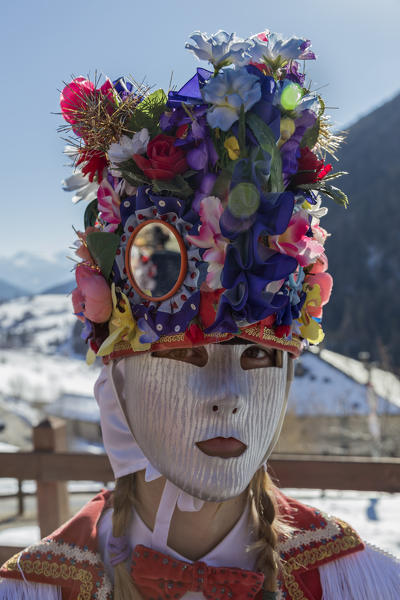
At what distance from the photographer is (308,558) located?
1485 mm

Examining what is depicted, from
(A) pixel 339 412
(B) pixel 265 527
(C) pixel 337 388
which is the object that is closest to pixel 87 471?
(B) pixel 265 527

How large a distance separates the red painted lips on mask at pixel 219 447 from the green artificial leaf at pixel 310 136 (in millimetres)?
746

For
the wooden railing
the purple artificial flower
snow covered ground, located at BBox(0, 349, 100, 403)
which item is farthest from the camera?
snow covered ground, located at BBox(0, 349, 100, 403)

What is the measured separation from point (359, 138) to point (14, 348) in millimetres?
65523

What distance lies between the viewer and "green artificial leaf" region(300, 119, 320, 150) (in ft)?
4.47

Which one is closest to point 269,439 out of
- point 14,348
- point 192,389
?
point 192,389

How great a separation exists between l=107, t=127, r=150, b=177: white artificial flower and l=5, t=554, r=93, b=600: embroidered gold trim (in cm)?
106

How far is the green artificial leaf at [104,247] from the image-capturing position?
1.38 metres

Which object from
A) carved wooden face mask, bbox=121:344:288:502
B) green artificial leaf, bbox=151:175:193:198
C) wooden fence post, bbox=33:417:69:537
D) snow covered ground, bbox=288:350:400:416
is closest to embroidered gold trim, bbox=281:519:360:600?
carved wooden face mask, bbox=121:344:288:502

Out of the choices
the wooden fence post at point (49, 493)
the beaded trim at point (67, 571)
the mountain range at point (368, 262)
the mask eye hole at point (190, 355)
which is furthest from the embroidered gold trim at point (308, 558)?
the mountain range at point (368, 262)

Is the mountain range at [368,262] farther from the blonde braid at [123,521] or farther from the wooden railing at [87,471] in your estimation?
the blonde braid at [123,521]

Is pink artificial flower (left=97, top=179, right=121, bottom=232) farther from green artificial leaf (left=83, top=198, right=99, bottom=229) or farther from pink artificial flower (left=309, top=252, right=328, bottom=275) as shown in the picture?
pink artificial flower (left=309, top=252, right=328, bottom=275)

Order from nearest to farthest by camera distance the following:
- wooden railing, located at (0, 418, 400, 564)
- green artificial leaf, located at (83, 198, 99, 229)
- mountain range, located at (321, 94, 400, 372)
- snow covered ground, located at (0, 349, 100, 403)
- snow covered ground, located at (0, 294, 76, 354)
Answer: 1. green artificial leaf, located at (83, 198, 99, 229)
2. wooden railing, located at (0, 418, 400, 564)
3. snow covered ground, located at (0, 349, 100, 403)
4. mountain range, located at (321, 94, 400, 372)
5. snow covered ground, located at (0, 294, 76, 354)

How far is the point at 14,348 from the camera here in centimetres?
8925
